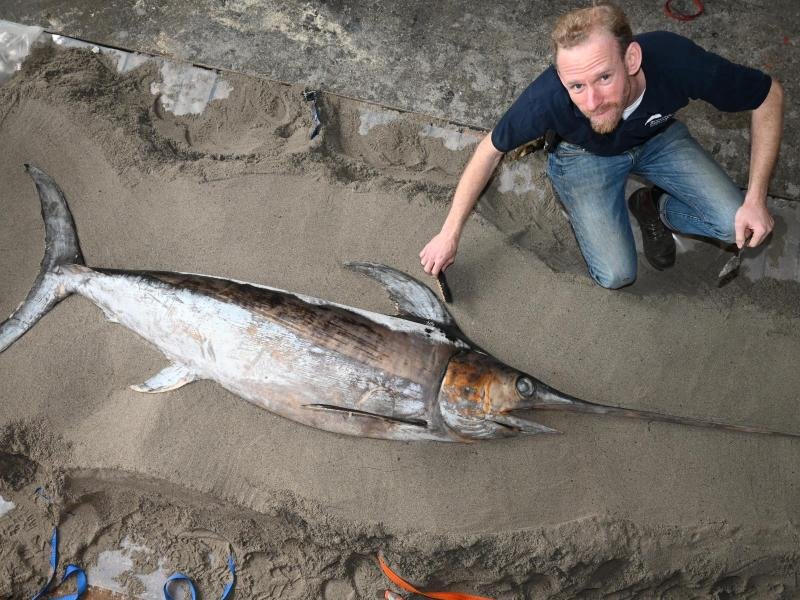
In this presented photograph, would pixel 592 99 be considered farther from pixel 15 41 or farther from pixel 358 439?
pixel 15 41

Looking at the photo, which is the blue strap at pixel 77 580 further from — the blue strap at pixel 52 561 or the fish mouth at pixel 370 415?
the fish mouth at pixel 370 415

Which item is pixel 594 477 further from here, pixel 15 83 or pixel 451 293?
pixel 15 83

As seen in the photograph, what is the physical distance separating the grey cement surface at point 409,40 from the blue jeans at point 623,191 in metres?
0.73

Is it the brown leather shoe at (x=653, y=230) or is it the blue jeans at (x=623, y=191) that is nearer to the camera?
the blue jeans at (x=623, y=191)

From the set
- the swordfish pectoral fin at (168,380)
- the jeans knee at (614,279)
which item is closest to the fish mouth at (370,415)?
the swordfish pectoral fin at (168,380)

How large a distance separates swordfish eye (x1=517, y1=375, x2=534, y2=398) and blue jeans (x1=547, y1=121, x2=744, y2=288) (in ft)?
2.46

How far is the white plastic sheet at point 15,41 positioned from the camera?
12.6ft

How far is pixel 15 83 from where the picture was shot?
3.59 metres

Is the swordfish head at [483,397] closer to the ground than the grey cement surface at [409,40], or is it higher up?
closer to the ground

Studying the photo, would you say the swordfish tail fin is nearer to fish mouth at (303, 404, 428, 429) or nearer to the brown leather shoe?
fish mouth at (303, 404, 428, 429)

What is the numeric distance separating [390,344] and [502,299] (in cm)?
66

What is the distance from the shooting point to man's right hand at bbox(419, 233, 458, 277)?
2965mm

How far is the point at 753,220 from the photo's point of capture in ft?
9.52

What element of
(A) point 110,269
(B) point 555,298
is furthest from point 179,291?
(B) point 555,298
